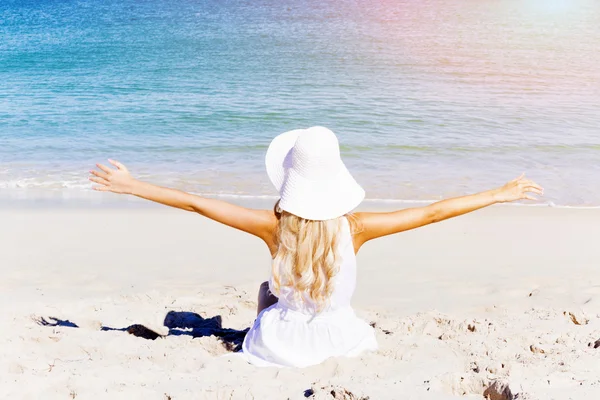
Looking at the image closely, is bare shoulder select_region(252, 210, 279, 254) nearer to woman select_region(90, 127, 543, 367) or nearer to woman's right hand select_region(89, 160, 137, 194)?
woman select_region(90, 127, 543, 367)

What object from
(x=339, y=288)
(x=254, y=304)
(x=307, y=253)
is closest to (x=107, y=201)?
(x=254, y=304)

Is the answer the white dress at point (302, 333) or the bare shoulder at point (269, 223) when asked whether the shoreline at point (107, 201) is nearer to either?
the white dress at point (302, 333)

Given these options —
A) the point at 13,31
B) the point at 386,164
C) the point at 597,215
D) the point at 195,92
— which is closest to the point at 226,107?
the point at 195,92

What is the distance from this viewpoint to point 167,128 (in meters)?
13.7

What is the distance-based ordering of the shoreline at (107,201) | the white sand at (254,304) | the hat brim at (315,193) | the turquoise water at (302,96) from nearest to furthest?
the hat brim at (315,193), the white sand at (254,304), the shoreline at (107,201), the turquoise water at (302,96)

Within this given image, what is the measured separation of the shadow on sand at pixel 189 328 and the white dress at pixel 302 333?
60 cm

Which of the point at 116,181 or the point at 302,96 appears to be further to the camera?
the point at 302,96

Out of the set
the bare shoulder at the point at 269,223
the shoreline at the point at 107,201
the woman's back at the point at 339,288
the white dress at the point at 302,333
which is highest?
the bare shoulder at the point at 269,223

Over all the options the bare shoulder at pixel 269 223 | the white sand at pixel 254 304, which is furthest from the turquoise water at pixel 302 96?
the bare shoulder at pixel 269 223

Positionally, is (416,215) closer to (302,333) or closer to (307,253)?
(307,253)

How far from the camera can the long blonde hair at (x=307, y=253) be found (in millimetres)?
3365

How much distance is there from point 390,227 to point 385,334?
1.18 m

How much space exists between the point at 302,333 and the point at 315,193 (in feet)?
2.74

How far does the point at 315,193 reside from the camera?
130 inches
